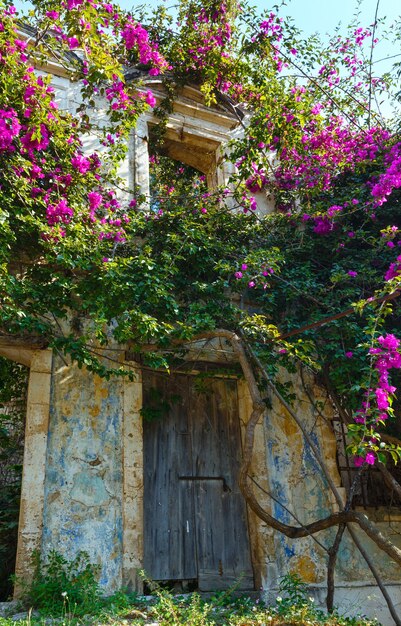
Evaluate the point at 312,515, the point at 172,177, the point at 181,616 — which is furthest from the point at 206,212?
A: the point at 181,616

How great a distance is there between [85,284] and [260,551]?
8.83 ft

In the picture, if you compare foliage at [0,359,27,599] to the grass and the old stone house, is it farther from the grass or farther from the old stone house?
the grass

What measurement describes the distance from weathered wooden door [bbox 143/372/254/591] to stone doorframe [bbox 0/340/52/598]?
0.93m

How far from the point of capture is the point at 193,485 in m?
5.11

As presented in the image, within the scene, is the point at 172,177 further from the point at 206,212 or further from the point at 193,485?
the point at 193,485

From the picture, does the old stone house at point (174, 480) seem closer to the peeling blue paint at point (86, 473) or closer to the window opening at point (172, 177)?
the peeling blue paint at point (86, 473)

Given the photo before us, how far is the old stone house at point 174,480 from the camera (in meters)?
4.36

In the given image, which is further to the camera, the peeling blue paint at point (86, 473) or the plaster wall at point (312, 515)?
the plaster wall at point (312, 515)

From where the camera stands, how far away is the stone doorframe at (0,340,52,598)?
4.10m

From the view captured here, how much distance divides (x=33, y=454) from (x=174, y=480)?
4.33ft

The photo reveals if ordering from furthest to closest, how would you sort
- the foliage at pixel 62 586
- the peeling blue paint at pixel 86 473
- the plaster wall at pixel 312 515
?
the plaster wall at pixel 312 515
the peeling blue paint at pixel 86 473
the foliage at pixel 62 586

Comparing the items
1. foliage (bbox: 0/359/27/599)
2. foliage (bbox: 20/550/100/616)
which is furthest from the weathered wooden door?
foliage (bbox: 0/359/27/599)

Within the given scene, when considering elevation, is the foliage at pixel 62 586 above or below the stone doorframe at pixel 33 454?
below

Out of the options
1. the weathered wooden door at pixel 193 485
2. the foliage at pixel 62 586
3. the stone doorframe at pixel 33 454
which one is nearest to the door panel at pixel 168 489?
the weathered wooden door at pixel 193 485
